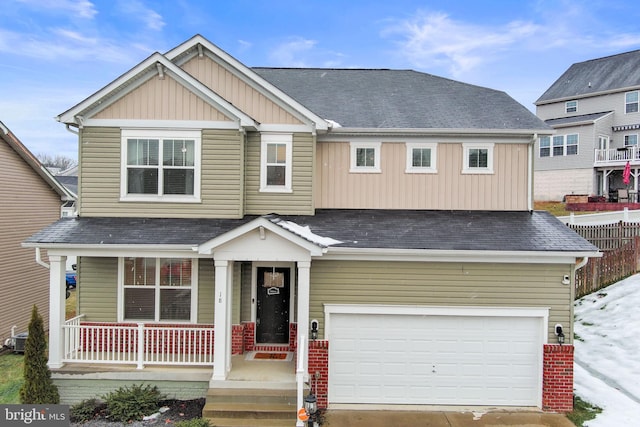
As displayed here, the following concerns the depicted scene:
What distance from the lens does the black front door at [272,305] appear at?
34.7 ft

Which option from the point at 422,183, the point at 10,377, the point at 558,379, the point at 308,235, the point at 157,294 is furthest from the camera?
the point at 422,183

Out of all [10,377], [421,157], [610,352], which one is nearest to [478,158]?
[421,157]

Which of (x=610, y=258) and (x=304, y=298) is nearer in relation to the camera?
(x=304, y=298)

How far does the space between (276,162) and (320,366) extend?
16.3ft

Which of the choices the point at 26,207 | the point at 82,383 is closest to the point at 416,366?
the point at 82,383

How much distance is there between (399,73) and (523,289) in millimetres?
8527

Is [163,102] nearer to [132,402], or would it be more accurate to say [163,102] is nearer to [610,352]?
[132,402]

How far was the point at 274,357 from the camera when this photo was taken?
1012 centimetres

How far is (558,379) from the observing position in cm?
910

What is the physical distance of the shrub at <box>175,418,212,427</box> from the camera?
25.8 feet

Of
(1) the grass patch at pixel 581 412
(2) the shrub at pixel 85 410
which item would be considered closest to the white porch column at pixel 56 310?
(2) the shrub at pixel 85 410

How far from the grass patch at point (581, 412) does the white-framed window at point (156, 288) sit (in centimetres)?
856

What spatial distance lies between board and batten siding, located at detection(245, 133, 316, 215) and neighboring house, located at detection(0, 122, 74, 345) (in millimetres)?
9171

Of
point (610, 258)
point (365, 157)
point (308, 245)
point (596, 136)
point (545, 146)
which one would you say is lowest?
point (610, 258)
